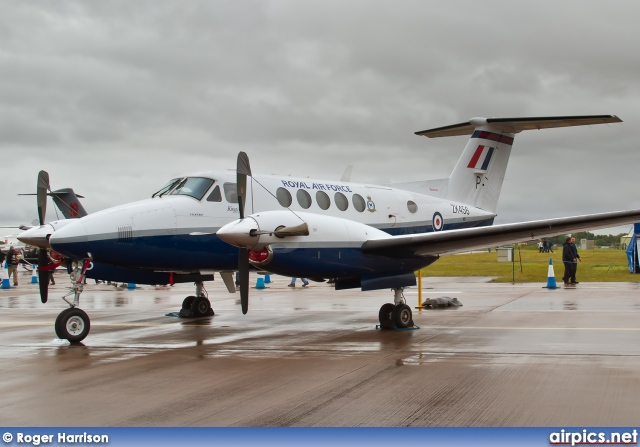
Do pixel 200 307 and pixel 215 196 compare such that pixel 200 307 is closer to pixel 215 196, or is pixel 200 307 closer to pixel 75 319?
pixel 215 196

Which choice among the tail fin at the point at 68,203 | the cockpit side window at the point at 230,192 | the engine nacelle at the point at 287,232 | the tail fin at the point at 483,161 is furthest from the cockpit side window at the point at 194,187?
the tail fin at the point at 68,203

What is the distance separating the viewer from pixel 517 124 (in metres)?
17.6

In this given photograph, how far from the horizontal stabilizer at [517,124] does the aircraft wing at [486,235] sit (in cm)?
381

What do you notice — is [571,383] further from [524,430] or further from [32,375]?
[32,375]

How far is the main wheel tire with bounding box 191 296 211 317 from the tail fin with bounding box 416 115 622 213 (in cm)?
689

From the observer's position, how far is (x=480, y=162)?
18.2 meters

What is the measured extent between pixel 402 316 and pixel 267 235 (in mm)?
3639

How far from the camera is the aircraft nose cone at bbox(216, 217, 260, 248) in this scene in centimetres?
1106

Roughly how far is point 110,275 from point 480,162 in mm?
9977

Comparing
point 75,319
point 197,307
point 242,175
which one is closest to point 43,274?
point 75,319

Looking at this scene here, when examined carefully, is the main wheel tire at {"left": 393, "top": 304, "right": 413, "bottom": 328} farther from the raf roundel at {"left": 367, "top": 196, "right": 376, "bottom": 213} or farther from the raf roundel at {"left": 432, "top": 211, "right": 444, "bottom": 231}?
the raf roundel at {"left": 432, "top": 211, "right": 444, "bottom": 231}

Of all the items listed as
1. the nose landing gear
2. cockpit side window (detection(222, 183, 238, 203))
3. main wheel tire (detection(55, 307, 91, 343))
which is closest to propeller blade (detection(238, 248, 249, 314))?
cockpit side window (detection(222, 183, 238, 203))

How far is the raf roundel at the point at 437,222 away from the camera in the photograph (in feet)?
54.9

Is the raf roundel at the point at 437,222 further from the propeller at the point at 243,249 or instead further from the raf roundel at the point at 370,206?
the propeller at the point at 243,249
